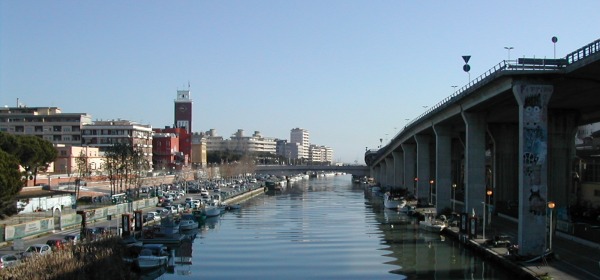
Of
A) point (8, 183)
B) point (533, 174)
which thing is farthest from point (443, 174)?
point (8, 183)


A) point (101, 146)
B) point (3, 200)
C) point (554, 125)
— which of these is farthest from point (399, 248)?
point (101, 146)

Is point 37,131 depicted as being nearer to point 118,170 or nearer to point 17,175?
point 118,170

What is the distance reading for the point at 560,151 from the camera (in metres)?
53.9

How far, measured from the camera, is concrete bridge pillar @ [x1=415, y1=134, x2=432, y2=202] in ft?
273

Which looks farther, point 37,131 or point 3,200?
point 37,131

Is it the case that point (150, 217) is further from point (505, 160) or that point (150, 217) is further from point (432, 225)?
point (505, 160)

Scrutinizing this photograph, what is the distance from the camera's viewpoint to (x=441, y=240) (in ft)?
163

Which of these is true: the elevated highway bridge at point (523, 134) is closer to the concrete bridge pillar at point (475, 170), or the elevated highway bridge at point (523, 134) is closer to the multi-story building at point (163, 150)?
the concrete bridge pillar at point (475, 170)

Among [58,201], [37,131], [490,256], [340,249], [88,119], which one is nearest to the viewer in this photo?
[490,256]

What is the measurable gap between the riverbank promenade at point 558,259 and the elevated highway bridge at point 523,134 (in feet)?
4.51

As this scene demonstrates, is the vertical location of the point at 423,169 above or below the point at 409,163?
below

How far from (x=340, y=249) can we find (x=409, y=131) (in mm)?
49242

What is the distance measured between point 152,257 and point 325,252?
1190cm

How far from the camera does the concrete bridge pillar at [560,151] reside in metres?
53.9
